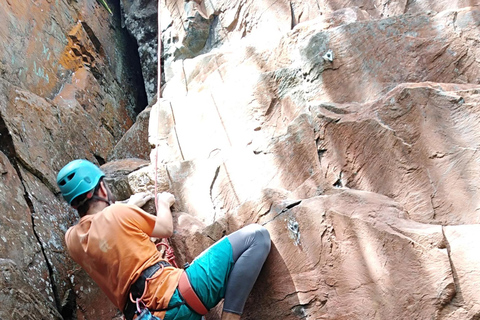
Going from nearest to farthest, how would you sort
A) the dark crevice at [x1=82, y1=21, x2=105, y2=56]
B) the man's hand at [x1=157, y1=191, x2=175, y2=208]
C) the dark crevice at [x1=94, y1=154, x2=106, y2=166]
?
1. the man's hand at [x1=157, y1=191, x2=175, y2=208]
2. the dark crevice at [x1=94, y1=154, x2=106, y2=166]
3. the dark crevice at [x1=82, y1=21, x2=105, y2=56]

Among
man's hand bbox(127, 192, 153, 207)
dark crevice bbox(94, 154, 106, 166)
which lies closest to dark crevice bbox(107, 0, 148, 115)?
dark crevice bbox(94, 154, 106, 166)

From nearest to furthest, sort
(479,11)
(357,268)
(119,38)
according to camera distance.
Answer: (357,268), (479,11), (119,38)

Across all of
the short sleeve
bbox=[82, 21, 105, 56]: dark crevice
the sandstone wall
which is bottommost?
the sandstone wall

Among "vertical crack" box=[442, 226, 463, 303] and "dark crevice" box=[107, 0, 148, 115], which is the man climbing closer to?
"vertical crack" box=[442, 226, 463, 303]

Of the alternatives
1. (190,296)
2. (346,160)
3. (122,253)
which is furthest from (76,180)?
(346,160)

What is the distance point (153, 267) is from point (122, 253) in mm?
203

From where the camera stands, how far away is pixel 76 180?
9.55 ft

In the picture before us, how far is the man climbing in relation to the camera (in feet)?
8.74

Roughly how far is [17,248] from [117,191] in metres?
0.95

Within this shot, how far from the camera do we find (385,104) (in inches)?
121

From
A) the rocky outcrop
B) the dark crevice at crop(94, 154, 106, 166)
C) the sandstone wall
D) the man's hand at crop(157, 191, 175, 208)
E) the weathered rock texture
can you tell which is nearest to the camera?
the sandstone wall

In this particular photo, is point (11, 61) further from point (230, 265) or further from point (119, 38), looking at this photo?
point (230, 265)

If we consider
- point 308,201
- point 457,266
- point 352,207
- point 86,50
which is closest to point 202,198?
point 308,201

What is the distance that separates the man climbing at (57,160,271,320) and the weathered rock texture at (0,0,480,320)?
0.24m
